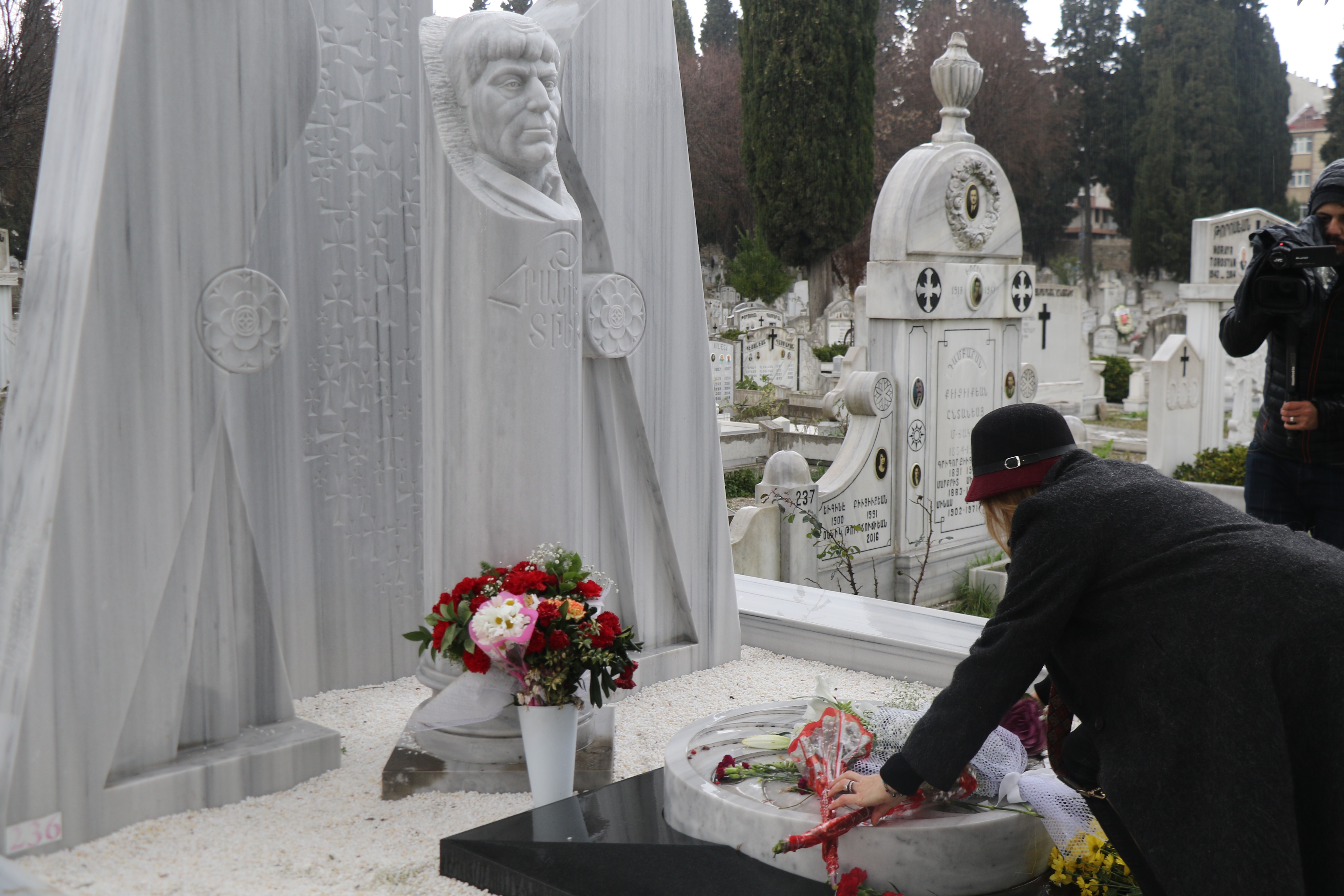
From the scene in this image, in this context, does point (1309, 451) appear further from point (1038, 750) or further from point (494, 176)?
point (494, 176)

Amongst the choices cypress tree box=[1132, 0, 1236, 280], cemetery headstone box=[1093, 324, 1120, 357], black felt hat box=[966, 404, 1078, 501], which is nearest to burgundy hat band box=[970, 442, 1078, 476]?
black felt hat box=[966, 404, 1078, 501]

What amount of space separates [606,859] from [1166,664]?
1.31 m

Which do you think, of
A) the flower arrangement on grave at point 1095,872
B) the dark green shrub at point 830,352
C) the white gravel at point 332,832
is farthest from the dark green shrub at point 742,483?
the dark green shrub at point 830,352

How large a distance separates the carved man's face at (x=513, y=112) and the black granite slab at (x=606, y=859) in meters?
1.80

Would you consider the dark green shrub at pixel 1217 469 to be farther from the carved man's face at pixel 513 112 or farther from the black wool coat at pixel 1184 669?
the black wool coat at pixel 1184 669

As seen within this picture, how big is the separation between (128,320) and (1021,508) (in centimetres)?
229

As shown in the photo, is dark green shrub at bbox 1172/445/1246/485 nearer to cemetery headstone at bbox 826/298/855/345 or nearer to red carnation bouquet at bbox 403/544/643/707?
red carnation bouquet at bbox 403/544/643/707

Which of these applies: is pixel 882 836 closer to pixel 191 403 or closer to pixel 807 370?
pixel 191 403

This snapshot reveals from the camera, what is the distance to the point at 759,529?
6.41m

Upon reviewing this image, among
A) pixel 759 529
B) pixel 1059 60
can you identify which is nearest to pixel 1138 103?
pixel 1059 60

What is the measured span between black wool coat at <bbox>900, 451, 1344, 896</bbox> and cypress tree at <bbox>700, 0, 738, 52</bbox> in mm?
35981

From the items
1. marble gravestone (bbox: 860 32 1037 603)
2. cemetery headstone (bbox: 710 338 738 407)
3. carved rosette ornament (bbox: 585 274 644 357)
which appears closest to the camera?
carved rosette ornament (bbox: 585 274 644 357)

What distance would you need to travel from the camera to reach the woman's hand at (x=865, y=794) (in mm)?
2143

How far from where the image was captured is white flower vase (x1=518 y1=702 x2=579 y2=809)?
3.02m
